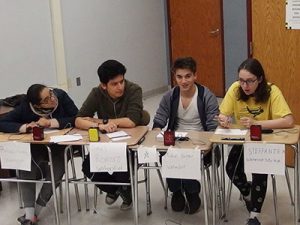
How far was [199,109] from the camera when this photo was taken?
3.34 m

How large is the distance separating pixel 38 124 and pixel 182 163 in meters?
1.08

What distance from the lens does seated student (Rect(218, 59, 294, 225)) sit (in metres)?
3.02

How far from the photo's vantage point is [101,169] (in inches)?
118

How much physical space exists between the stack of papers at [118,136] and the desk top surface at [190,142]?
5.2 inches

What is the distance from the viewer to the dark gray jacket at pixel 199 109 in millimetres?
3316

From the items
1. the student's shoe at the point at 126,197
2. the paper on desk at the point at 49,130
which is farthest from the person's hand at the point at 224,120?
the paper on desk at the point at 49,130

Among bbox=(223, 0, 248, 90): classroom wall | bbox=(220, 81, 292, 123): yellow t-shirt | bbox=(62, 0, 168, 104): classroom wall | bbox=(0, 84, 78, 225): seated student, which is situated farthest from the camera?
bbox=(223, 0, 248, 90): classroom wall

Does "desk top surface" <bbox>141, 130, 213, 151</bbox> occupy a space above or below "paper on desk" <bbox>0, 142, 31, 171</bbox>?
above

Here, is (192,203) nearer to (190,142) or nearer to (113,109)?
(190,142)

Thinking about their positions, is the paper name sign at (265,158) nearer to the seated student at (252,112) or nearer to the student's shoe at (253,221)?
the seated student at (252,112)

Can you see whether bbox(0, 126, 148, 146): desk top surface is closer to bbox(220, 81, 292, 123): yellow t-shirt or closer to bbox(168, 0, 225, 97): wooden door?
bbox(220, 81, 292, 123): yellow t-shirt

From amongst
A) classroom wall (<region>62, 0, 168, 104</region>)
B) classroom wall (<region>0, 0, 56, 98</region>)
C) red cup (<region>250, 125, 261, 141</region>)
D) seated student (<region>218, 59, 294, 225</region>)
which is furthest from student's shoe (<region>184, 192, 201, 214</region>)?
classroom wall (<region>62, 0, 168, 104</region>)

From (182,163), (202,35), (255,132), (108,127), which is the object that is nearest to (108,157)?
(108,127)

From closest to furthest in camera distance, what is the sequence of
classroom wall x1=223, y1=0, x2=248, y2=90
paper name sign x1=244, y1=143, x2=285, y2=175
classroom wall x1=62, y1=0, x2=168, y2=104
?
1. paper name sign x1=244, y1=143, x2=285, y2=175
2. classroom wall x1=62, y1=0, x2=168, y2=104
3. classroom wall x1=223, y1=0, x2=248, y2=90
